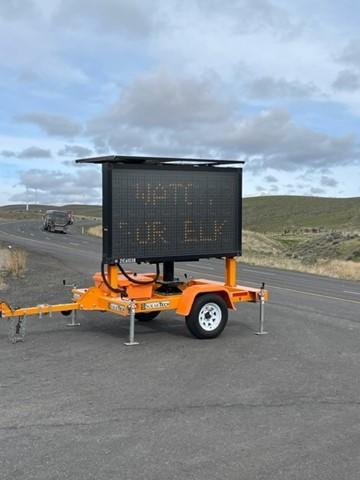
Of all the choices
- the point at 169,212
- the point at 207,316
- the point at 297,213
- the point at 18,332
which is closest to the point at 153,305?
the point at 207,316

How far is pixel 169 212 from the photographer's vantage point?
34.5 ft

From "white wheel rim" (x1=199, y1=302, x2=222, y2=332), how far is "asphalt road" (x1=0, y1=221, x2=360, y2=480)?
0.32 meters

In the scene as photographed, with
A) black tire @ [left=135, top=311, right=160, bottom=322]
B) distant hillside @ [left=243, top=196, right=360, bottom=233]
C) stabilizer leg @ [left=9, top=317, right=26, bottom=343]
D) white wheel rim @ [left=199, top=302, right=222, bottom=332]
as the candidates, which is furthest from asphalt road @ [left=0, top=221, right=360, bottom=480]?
distant hillside @ [left=243, top=196, right=360, bottom=233]

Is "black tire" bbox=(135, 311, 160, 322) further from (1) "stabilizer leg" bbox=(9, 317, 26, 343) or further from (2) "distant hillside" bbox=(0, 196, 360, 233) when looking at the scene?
(2) "distant hillside" bbox=(0, 196, 360, 233)

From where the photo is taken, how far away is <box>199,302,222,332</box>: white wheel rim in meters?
10.3

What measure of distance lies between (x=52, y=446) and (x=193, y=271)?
21580mm

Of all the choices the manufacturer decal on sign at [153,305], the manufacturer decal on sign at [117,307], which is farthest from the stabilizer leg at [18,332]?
the manufacturer decal on sign at [153,305]

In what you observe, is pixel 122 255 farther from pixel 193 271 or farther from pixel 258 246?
pixel 258 246

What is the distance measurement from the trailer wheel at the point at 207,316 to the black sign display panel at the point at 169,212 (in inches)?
33.4

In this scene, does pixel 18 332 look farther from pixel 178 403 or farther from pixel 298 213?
pixel 298 213

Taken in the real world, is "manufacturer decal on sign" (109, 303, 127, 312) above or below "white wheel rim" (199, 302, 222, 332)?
above

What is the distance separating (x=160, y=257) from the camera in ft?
34.4

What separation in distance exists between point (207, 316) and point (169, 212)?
1.82m

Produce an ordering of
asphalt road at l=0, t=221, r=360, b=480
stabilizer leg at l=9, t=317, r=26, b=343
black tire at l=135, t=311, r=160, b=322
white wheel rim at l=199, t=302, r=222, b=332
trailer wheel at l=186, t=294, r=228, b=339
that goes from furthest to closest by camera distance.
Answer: black tire at l=135, t=311, r=160, b=322, white wheel rim at l=199, t=302, r=222, b=332, trailer wheel at l=186, t=294, r=228, b=339, stabilizer leg at l=9, t=317, r=26, b=343, asphalt road at l=0, t=221, r=360, b=480
